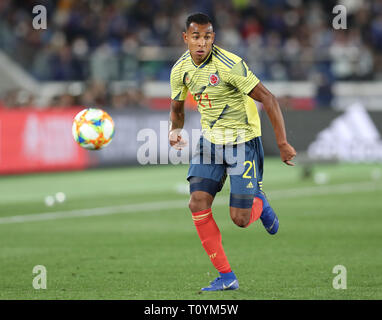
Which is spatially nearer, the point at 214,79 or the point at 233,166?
the point at 214,79

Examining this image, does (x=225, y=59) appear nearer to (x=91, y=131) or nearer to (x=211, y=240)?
(x=211, y=240)

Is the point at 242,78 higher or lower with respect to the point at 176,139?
higher

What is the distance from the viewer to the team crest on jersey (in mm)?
7922

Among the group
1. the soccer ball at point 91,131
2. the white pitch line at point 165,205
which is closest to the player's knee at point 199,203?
the soccer ball at point 91,131

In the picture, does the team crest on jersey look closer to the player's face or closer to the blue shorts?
the player's face

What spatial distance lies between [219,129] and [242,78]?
66cm

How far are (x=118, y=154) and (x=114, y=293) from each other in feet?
45.1

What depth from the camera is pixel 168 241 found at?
11258 millimetres

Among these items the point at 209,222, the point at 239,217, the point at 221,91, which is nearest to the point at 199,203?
the point at 209,222

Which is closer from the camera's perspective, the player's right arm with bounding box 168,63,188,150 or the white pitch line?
the player's right arm with bounding box 168,63,188,150

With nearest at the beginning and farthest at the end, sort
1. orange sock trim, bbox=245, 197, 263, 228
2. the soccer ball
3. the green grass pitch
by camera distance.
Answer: the green grass pitch
orange sock trim, bbox=245, 197, 263, 228
the soccer ball

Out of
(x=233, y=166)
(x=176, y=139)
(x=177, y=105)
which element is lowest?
(x=233, y=166)

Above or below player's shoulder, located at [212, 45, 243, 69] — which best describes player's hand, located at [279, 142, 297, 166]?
below

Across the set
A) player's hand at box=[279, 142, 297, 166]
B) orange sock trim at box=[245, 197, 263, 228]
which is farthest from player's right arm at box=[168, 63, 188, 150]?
player's hand at box=[279, 142, 297, 166]
